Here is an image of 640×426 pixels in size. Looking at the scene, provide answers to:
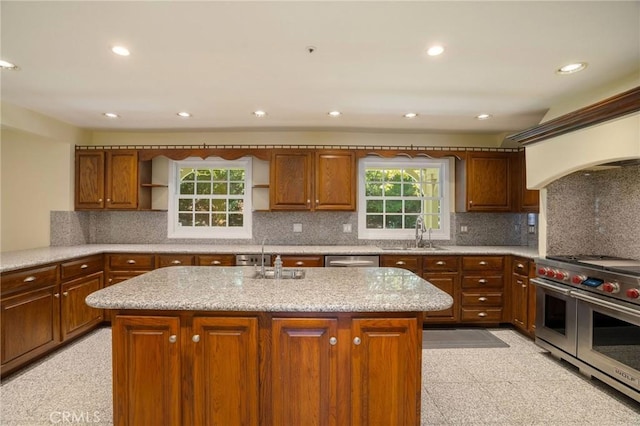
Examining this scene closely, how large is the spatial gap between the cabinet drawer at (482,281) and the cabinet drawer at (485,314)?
0.28 m

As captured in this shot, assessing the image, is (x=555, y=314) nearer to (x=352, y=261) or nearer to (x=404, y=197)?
(x=352, y=261)

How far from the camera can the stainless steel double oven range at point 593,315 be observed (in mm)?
2299

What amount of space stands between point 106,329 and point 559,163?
5.07m

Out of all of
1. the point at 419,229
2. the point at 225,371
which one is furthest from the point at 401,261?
the point at 225,371

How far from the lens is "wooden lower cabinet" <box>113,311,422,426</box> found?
169 centimetres

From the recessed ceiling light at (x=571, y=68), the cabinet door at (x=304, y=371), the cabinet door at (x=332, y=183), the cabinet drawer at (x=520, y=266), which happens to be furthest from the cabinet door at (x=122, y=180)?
the cabinet drawer at (x=520, y=266)

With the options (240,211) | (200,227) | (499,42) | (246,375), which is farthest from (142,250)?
(499,42)

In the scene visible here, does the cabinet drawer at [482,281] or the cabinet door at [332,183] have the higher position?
the cabinet door at [332,183]

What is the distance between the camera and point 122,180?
4.11 m

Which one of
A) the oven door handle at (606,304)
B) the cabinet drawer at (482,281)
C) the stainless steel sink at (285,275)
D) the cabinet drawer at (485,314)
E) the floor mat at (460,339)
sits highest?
the stainless steel sink at (285,275)

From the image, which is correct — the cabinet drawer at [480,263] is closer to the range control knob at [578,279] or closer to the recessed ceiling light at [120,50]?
the range control knob at [578,279]

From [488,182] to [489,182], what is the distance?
1cm

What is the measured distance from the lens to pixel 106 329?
12.4 feet

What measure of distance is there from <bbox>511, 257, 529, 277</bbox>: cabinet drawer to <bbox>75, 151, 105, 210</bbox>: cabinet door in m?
5.03
